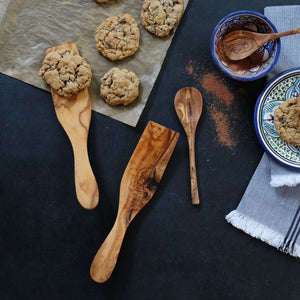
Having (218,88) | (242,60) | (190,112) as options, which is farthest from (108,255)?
(242,60)

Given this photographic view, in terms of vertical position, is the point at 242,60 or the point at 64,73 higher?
the point at 242,60

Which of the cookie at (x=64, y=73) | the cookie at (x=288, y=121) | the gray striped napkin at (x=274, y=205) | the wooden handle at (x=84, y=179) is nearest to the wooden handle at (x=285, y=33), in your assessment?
the gray striped napkin at (x=274, y=205)

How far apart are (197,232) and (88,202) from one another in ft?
1.46

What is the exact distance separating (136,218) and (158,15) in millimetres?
802

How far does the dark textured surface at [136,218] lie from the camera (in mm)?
1247

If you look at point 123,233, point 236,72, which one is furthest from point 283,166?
point 123,233

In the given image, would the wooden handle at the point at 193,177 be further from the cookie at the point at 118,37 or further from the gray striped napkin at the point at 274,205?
the cookie at the point at 118,37

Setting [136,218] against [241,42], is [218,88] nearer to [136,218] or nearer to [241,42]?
[241,42]

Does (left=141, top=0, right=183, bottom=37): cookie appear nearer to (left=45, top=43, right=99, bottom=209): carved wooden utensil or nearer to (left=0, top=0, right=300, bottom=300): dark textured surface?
(left=0, top=0, right=300, bottom=300): dark textured surface

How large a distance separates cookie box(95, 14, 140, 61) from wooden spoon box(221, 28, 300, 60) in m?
0.35

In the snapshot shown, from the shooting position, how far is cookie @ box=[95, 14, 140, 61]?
125cm

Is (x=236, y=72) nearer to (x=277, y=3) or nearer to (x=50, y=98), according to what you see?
(x=277, y=3)

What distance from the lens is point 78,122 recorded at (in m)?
1.22

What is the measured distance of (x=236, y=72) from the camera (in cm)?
123
